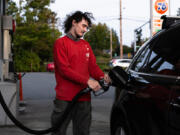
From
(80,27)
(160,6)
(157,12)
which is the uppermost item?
(160,6)

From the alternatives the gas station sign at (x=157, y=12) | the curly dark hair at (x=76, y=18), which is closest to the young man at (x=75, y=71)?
the curly dark hair at (x=76, y=18)

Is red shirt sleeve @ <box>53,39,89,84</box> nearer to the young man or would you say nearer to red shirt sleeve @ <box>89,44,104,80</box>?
the young man

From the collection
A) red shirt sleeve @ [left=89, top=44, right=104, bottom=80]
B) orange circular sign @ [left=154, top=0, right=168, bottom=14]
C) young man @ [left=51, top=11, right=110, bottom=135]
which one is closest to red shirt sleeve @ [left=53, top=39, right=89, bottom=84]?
young man @ [left=51, top=11, right=110, bottom=135]

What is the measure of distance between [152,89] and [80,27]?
Result: 117 cm

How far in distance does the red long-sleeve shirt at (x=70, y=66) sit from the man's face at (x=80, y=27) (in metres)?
0.08

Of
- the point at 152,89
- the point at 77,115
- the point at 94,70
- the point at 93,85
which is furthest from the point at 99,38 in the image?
the point at 152,89

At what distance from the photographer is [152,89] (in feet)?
8.71

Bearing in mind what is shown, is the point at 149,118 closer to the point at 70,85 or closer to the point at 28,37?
the point at 70,85

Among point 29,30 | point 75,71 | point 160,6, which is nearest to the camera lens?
point 75,71

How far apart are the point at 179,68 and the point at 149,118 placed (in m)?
0.45

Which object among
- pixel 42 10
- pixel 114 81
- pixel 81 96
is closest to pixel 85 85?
pixel 81 96

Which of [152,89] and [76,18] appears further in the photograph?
[76,18]

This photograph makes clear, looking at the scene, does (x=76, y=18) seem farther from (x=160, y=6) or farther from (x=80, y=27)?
(x=160, y=6)

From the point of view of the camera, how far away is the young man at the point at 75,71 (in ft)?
10.9
